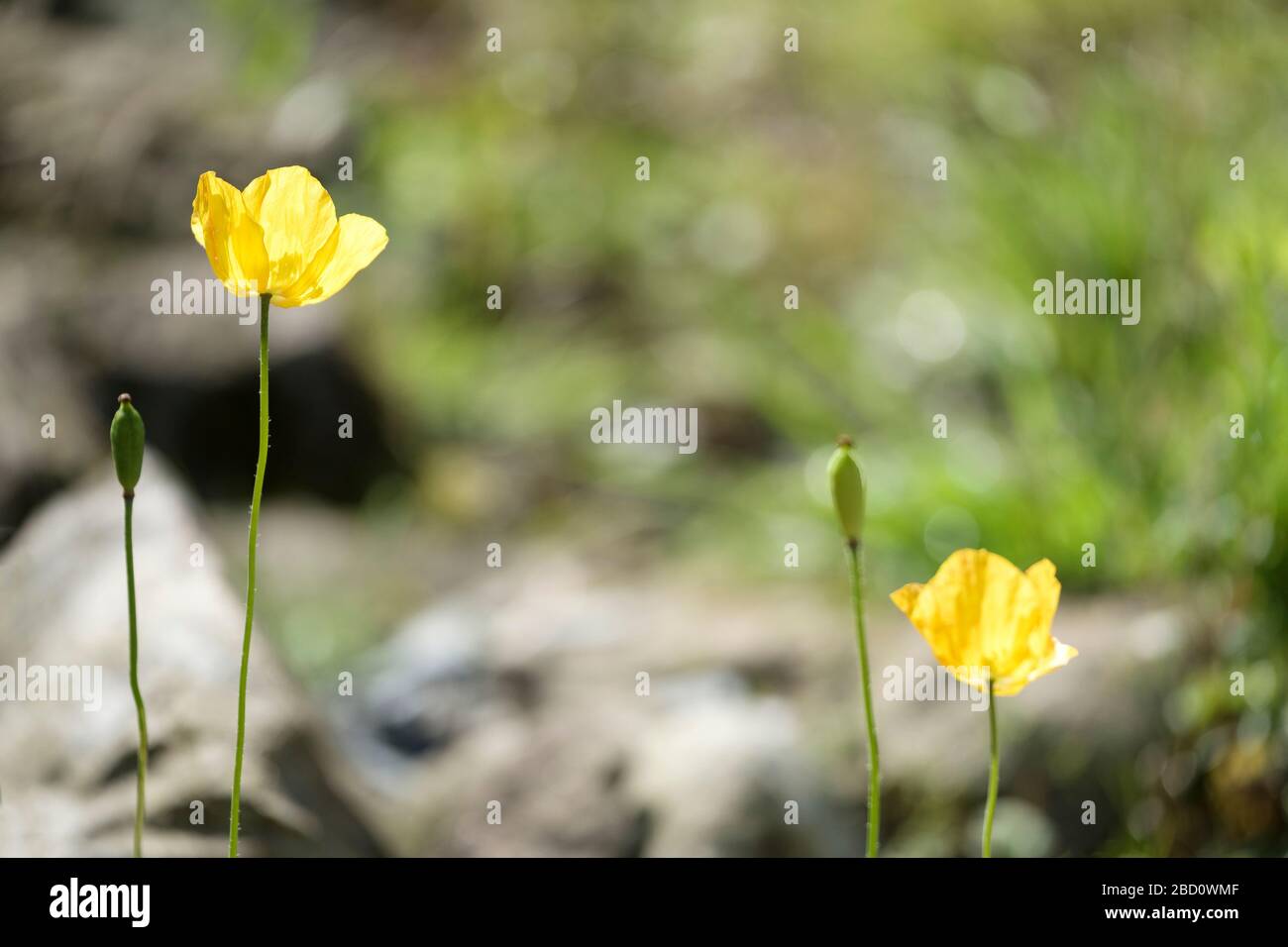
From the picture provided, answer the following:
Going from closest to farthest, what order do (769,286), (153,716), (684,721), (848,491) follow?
(848,491) < (153,716) < (684,721) < (769,286)

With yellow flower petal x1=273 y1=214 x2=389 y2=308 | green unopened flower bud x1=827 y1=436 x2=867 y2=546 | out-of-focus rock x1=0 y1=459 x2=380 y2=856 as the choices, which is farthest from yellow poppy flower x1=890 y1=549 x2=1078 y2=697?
out-of-focus rock x1=0 y1=459 x2=380 y2=856

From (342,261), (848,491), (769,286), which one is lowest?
(848,491)

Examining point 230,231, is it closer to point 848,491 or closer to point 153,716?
point 848,491

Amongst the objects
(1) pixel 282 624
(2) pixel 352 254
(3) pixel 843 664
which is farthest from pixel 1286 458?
(1) pixel 282 624

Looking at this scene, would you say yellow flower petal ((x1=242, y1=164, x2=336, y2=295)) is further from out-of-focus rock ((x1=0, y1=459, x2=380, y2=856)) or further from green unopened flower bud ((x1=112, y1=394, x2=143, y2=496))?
out-of-focus rock ((x1=0, y1=459, x2=380, y2=856))

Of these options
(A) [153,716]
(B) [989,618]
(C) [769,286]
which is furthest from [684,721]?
(C) [769,286]

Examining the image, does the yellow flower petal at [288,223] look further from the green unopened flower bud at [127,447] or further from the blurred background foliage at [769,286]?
the blurred background foliage at [769,286]
